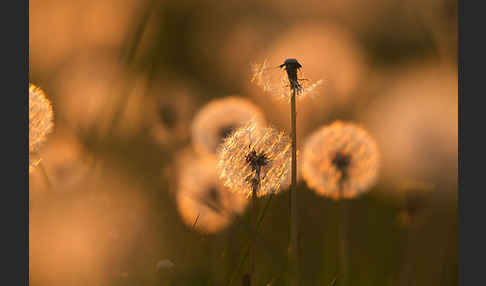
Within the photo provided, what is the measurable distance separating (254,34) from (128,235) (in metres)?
1.68

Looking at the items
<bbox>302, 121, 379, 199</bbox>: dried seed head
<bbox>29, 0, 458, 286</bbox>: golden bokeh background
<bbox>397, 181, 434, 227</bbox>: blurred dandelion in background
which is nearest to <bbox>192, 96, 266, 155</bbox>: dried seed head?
<bbox>29, 0, 458, 286</bbox>: golden bokeh background

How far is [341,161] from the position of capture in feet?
5.02

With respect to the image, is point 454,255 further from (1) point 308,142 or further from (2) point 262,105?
(2) point 262,105

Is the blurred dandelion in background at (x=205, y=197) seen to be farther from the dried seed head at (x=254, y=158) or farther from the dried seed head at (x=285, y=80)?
the dried seed head at (x=285, y=80)

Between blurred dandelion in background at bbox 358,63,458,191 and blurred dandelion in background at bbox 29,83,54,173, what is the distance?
1.19 metres

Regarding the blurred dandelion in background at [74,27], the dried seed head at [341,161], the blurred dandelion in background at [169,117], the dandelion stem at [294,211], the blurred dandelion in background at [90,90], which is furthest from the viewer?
the blurred dandelion in background at [169,117]

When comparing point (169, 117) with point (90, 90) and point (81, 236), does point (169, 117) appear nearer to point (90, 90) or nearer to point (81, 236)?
point (90, 90)

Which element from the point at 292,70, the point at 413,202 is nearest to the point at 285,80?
the point at 292,70

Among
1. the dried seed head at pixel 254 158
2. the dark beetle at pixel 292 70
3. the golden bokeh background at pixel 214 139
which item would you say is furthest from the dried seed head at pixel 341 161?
the dark beetle at pixel 292 70

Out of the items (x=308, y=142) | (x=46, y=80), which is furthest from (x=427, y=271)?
(x=46, y=80)

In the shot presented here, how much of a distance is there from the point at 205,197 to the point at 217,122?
0.39 m

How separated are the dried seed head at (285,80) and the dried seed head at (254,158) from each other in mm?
108

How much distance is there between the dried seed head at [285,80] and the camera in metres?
1.03

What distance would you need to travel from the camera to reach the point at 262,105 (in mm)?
2398
